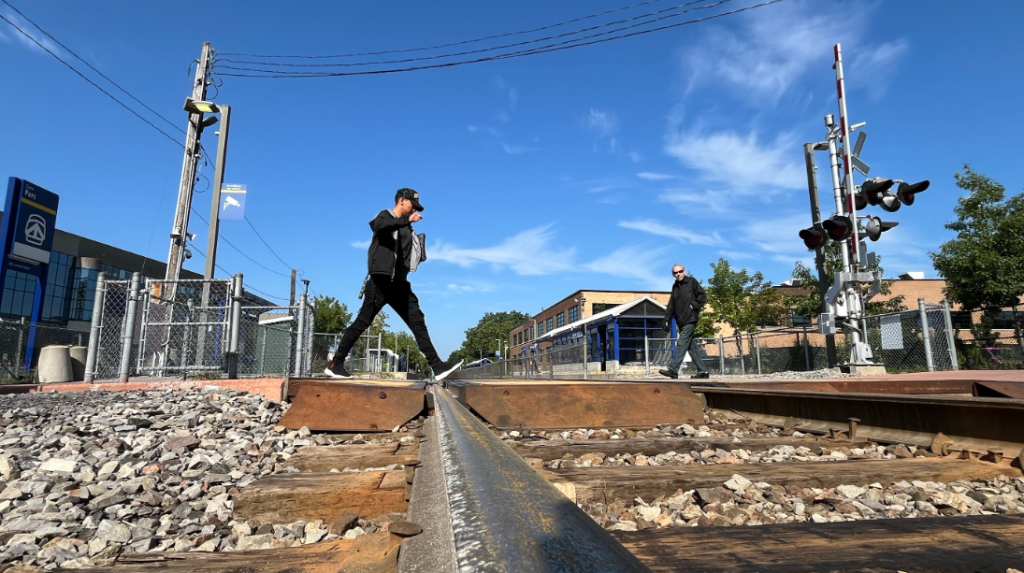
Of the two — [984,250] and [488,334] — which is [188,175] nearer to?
[984,250]

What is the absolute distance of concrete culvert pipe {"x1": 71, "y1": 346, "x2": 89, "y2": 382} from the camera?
33.2 feet

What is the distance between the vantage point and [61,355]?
9.29m

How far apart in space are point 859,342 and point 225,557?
505 inches

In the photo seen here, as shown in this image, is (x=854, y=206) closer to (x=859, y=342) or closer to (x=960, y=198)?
(x=859, y=342)

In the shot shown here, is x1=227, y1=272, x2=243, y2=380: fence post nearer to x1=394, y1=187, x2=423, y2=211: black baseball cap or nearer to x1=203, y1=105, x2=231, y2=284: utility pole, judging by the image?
x1=394, y1=187, x2=423, y2=211: black baseball cap

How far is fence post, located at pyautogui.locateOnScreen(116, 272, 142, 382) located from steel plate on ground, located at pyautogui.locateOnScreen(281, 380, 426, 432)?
580cm

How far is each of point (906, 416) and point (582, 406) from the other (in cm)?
198

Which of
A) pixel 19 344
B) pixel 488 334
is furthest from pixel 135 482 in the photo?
pixel 488 334

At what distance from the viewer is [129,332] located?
8312mm

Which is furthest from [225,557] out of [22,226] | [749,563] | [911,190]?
[22,226]

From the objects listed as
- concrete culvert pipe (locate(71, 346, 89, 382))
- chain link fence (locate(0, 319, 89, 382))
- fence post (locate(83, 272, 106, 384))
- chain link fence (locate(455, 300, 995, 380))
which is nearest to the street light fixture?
chain link fence (locate(0, 319, 89, 382))

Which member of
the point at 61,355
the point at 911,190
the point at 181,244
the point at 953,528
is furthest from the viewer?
the point at 181,244

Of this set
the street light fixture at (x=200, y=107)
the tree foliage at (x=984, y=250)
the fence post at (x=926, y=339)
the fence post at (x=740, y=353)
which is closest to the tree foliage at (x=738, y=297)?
the tree foliage at (x=984, y=250)

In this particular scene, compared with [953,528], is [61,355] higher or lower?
higher
